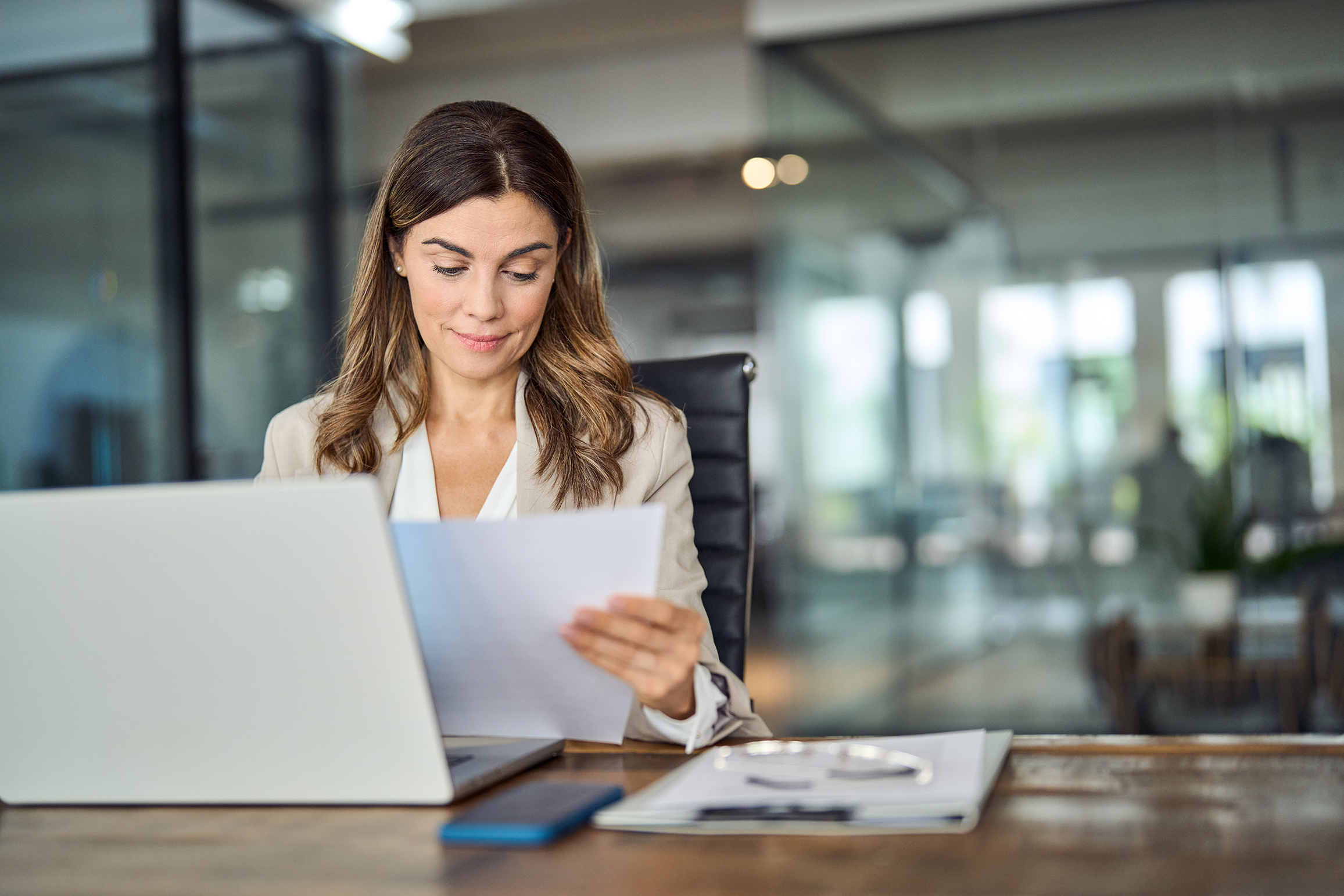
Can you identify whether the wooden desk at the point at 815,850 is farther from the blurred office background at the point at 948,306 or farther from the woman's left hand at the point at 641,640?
the blurred office background at the point at 948,306

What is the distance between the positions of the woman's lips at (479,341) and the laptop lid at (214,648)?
2.43ft

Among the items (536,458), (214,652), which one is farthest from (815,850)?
(536,458)

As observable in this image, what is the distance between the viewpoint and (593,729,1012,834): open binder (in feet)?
2.50

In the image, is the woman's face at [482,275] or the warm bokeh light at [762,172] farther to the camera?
the warm bokeh light at [762,172]

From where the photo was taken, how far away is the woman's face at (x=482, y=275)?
1.49 metres

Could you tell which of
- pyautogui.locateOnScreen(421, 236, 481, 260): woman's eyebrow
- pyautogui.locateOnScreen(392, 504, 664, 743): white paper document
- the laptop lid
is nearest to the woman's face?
pyautogui.locateOnScreen(421, 236, 481, 260): woman's eyebrow

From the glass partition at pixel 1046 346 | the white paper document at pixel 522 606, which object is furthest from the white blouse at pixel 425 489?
the glass partition at pixel 1046 346

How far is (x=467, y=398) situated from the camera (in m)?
1.69

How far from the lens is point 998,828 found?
2.50ft

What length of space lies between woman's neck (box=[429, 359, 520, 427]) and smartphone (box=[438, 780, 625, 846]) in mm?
868

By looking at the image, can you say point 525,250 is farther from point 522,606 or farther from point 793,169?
point 793,169

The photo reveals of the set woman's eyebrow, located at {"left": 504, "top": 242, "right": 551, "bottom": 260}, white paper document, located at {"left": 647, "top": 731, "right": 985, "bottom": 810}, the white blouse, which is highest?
woman's eyebrow, located at {"left": 504, "top": 242, "right": 551, "bottom": 260}

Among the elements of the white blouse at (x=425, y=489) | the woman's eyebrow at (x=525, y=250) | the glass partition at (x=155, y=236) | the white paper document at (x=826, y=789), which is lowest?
the white paper document at (x=826, y=789)

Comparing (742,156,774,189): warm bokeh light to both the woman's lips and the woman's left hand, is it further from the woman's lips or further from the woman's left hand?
the woman's left hand
